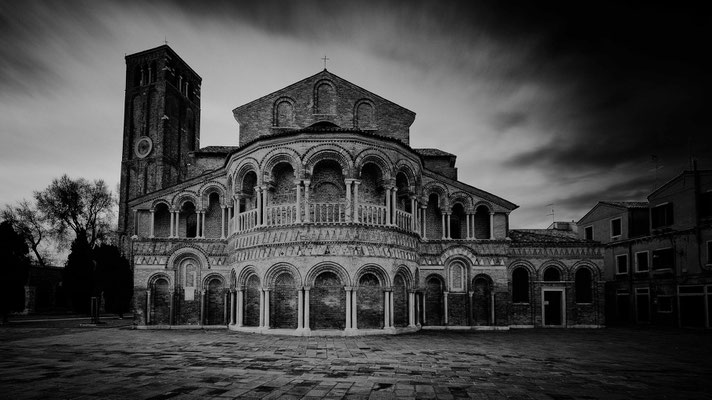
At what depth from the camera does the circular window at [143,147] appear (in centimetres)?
5103

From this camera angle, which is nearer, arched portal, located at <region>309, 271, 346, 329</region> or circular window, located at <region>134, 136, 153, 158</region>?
arched portal, located at <region>309, 271, 346, 329</region>

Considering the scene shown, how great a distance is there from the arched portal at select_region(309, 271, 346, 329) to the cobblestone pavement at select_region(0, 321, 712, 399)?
5.34 ft

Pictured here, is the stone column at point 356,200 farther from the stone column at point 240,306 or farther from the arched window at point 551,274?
Result: the arched window at point 551,274

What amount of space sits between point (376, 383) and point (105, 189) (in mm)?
49398

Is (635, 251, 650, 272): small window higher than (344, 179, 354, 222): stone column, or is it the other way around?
(344, 179, 354, 222): stone column

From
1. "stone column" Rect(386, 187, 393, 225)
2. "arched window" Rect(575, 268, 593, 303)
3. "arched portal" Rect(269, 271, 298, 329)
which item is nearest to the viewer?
"arched portal" Rect(269, 271, 298, 329)

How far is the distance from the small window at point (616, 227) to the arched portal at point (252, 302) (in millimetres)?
25337

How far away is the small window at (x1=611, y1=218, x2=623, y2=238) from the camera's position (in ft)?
114

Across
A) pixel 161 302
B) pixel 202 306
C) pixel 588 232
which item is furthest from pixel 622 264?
pixel 161 302

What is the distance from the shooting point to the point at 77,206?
4938cm

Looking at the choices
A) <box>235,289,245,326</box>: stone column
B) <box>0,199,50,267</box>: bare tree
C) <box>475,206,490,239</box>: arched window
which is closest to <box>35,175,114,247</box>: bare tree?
<box>0,199,50,267</box>: bare tree

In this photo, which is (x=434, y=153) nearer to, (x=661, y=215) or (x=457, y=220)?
(x=457, y=220)

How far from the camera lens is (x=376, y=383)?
10.6 m

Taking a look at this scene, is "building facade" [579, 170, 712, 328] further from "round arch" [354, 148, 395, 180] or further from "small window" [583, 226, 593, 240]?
"round arch" [354, 148, 395, 180]
